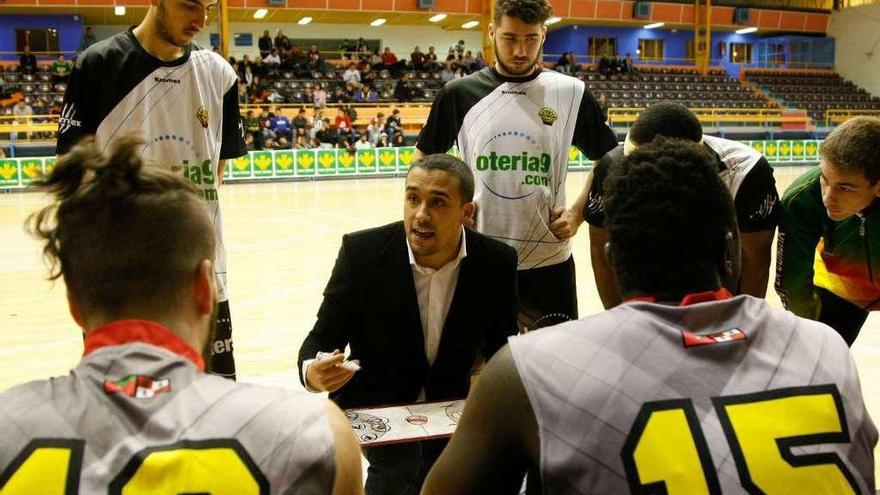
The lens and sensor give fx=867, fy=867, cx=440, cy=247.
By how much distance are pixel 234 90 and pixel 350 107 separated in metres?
21.0

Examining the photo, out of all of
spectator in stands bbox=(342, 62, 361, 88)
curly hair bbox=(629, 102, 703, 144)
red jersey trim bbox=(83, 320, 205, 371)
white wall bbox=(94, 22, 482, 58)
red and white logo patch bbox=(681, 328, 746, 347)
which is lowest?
red and white logo patch bbox=(681, 328, 746, 347)

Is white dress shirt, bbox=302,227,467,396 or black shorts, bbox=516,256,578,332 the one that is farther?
black shorts, bbox=516,256,578,332

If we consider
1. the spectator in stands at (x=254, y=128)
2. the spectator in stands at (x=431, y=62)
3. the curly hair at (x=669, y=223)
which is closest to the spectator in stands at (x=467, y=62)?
the spectator in stands at (x=431, y=62)

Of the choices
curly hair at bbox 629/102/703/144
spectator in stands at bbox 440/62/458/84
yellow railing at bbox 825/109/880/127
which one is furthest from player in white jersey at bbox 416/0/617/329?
yellow railing at bbox 825/109/880/127

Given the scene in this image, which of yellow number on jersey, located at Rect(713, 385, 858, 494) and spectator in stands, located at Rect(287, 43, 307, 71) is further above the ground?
spectator in stands, located at Rect(287, 43, 307, 71)

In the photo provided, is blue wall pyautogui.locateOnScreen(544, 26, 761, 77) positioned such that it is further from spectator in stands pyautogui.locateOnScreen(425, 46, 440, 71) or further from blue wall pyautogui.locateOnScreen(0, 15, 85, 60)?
blue wall pyautogui.locateOnScreen(0, 15, 85, 60)

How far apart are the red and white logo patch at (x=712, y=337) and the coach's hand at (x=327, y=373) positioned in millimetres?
1311

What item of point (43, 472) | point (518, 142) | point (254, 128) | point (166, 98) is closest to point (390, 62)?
point (254, 128)

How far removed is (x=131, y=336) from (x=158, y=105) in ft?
6.19

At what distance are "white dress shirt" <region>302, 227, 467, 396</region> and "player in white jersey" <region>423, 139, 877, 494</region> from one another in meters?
1.49

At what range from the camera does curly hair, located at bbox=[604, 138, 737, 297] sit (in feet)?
4.67

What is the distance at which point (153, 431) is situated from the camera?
1252 mm

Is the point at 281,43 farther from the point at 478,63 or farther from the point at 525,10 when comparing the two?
the point at 525,10

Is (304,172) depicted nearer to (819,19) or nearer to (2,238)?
(2,238)
